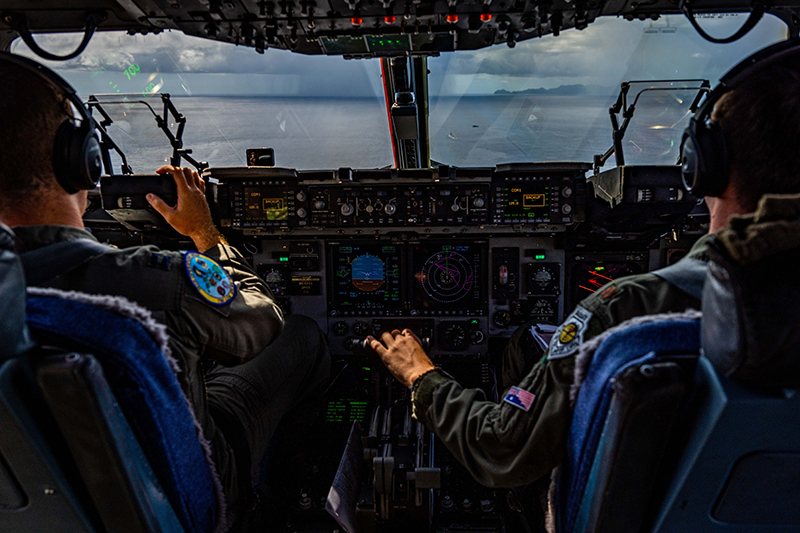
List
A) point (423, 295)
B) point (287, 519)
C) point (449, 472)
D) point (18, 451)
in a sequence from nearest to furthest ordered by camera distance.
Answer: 1. point (18, 451)
2. point (287, 519)
3. point (449, 472)
4. point (423, 295)

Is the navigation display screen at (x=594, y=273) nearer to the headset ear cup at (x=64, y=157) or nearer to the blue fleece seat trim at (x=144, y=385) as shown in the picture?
the blue fleece seat trim at (x=144, y=385)

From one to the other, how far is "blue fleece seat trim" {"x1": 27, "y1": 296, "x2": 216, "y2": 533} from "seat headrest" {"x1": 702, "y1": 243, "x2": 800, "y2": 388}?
3.19 feet

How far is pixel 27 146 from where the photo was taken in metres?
1.01

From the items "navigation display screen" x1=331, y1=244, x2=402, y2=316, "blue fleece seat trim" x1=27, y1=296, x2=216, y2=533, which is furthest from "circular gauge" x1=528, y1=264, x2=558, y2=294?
"blue fleece seat trim" x1=27, y1=296, x2=216, y2=533

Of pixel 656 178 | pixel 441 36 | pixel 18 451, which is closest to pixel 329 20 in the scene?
pixel 441 36

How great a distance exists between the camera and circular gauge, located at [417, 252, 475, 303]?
2703 millimetres

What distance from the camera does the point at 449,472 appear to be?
2.16 meters

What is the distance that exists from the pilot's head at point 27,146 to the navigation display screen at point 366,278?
5.62ft

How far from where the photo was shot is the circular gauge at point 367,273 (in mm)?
2715

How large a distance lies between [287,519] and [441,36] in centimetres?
213

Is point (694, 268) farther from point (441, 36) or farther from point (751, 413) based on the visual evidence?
point (441, 36)

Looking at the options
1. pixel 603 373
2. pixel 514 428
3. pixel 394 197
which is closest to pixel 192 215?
pixel 394 197

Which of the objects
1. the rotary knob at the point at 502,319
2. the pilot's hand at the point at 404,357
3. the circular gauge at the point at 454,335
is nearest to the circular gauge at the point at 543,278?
the rotary knob at the point at 502,319

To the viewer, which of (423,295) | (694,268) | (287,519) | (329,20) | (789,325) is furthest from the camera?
(423,295)
